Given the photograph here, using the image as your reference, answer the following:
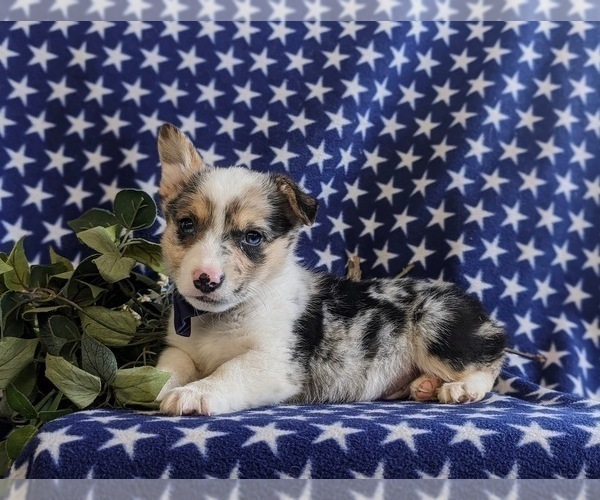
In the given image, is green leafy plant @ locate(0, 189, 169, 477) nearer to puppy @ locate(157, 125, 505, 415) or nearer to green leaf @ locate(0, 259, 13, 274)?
green leaf @ locate(0, 259, 13, 274)

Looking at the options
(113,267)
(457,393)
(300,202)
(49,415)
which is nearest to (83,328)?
(113,267)

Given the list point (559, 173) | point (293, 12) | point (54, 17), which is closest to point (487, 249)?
point (559, 173)

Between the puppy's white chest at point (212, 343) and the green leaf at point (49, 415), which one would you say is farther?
the puppy's white chest at point (212, 343)

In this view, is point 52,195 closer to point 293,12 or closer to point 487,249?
point 293,12

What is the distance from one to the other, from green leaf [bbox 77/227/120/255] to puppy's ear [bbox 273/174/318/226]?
22.0 inches

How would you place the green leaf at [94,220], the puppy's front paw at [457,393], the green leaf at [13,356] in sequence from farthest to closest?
the green leaf at [94,220] < the puppy's front paw at [457,393] < the green leaf at [13,356]

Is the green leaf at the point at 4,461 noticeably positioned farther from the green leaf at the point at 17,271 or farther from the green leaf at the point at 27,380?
the green leaf at the point at 17,271

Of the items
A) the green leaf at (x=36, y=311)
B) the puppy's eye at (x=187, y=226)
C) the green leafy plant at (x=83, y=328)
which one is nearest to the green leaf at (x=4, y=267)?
the green leafy plant at (x=83, y=328)

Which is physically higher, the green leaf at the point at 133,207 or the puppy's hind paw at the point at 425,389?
the green leaf at the point at 133,207

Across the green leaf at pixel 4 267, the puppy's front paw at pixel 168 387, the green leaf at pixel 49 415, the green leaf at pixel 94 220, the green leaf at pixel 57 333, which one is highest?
the green leaf at pixel 94 220

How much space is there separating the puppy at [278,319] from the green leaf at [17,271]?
0.41 m

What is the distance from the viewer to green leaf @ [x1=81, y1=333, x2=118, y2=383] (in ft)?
7.01

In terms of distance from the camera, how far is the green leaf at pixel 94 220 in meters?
2.63

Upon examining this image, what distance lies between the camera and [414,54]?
10.2 feet
